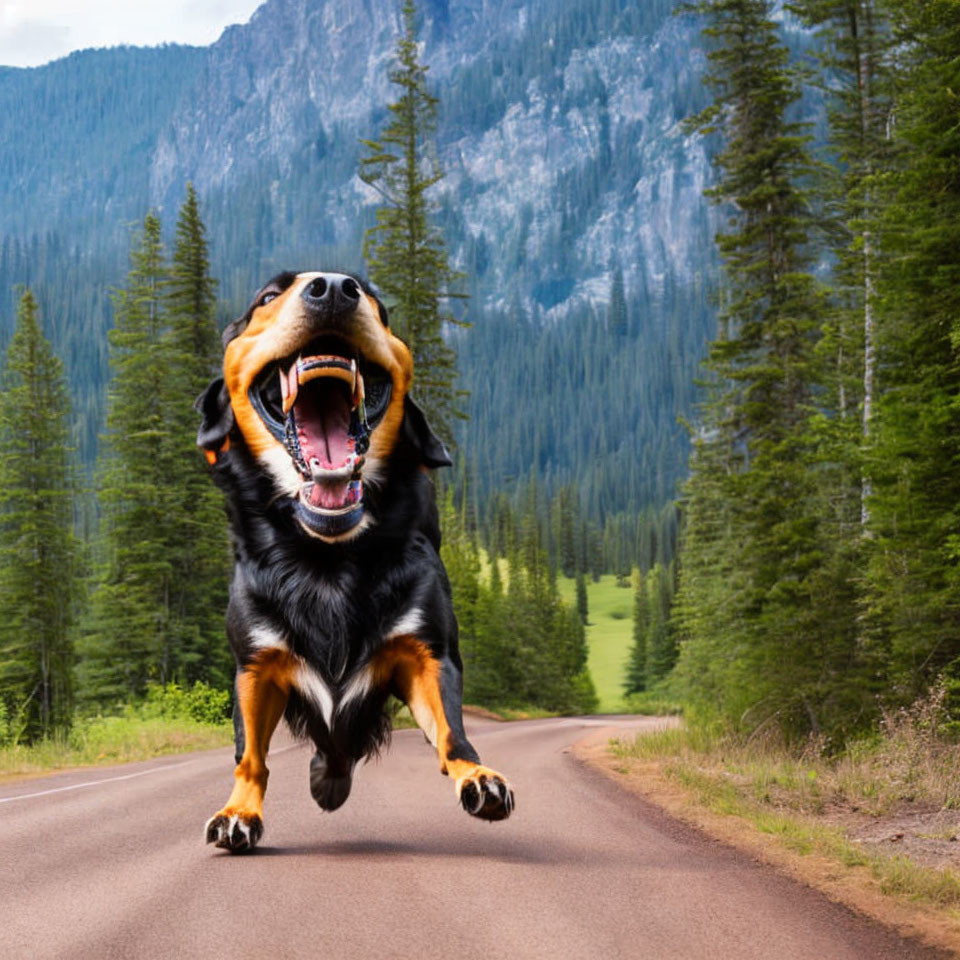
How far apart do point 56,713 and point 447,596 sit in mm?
26723

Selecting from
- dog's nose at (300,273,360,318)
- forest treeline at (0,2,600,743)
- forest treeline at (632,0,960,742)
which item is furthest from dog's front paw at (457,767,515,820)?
forest treeline at (0,2,600,743)

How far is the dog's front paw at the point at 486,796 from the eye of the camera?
358 centimetres

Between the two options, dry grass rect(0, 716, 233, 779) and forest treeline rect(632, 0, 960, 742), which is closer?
forest treeline rect(632, 0, 960, 742)

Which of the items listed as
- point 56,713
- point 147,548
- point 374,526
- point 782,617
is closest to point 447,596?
point 374,526

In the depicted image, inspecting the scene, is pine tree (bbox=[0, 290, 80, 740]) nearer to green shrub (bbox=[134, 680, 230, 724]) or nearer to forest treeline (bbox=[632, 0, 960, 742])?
green shrub (bbox=[134, 680, 230, 724])

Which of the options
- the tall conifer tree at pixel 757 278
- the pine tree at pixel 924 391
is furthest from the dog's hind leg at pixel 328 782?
the tall conifer tree at pixel 757 278

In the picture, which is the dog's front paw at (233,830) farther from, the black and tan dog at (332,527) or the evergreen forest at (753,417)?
the evergreen forest at (753,417)

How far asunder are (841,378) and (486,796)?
66.5 ft

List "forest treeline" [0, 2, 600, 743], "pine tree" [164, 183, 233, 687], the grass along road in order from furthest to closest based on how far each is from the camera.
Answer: "pine tree" [164, 183, 233, 687], "forest treeline" [0, 2, 600, 743], the grass along road

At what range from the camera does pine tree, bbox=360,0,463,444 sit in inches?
953

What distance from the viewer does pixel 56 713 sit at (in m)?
27.8

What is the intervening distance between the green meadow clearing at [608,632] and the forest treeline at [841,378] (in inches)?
2316

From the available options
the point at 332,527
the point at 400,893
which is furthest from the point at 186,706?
the point at 332,527

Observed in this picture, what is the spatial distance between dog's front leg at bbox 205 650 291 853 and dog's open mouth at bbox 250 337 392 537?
685mm
